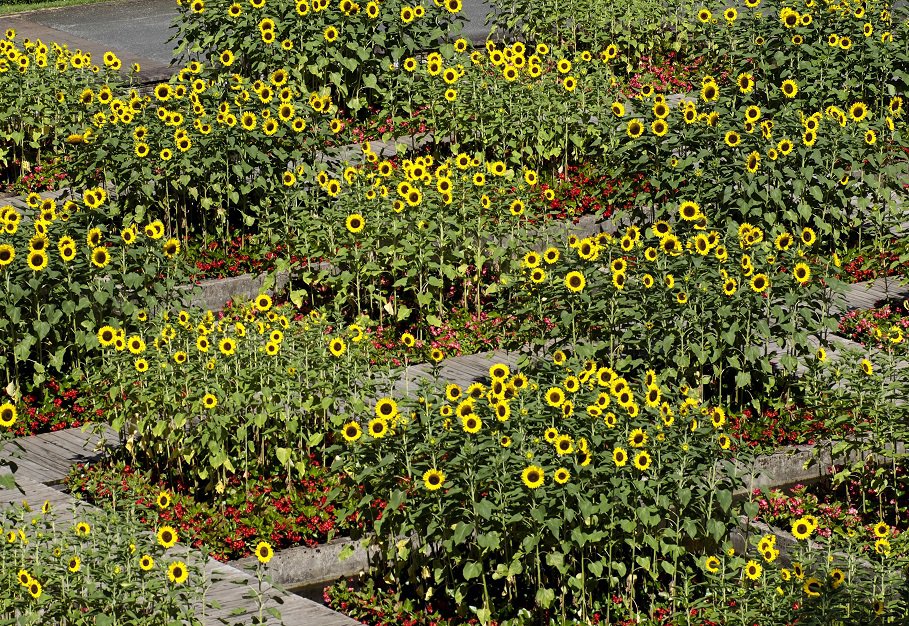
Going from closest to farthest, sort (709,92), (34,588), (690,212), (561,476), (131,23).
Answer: (34,588)
(561,476)
(690,212)
(709,92)
(131,23)

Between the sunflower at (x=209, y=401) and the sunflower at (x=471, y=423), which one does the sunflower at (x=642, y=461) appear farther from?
the sunflower at (x=209, y=401)

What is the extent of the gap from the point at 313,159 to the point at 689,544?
507 centimetres

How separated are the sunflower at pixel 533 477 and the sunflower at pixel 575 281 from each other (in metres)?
2.26

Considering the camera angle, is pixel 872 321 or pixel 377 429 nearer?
pixel 377 429

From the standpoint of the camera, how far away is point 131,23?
20.1m

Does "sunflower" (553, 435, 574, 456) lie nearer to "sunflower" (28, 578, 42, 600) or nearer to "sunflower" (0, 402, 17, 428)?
"sunflower" (28, 578, 42, 600)

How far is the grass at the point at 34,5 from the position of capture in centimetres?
2084

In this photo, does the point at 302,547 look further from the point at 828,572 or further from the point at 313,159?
the point at 313,159

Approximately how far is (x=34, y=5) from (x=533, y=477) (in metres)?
15.3

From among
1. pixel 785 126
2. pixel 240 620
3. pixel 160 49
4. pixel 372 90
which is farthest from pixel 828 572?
pixel 160 49

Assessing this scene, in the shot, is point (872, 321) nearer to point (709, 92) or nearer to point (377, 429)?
point (709, 92)

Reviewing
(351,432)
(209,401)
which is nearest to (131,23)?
(209,401)

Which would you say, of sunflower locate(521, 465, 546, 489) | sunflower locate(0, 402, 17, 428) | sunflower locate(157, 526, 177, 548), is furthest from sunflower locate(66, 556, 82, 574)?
sunflower locate(521, 465, 546, 489)

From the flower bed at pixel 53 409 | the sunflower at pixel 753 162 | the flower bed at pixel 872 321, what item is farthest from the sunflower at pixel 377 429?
the sunflower at pixel 753 162
